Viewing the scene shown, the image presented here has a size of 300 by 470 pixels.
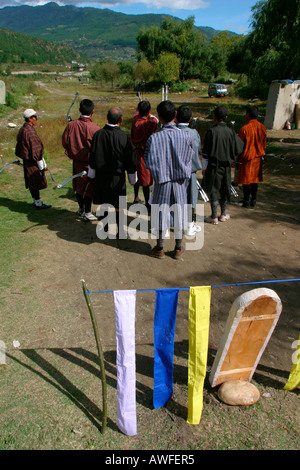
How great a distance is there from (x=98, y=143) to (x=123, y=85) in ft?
183

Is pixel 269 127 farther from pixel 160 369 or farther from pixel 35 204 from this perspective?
pixel 160 369

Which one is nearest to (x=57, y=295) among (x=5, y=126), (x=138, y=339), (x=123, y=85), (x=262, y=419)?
(x=138, y=339)

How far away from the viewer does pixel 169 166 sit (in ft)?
13.0

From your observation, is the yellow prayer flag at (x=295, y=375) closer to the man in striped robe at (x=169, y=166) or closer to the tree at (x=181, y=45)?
the man in striped robe at (x=169, y=166)

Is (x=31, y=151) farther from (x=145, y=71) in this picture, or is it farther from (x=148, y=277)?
(x=145, y=71)

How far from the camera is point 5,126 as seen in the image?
14461mm

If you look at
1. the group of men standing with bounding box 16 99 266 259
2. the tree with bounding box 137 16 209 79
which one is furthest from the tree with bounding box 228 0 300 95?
the tree with bounding box 137 16 209 79

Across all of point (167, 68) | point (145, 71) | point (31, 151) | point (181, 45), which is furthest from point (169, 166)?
point (181, 45)

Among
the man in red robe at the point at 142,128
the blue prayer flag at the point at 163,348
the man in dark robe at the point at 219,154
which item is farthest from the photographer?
the man in red robe at the point at 142,128

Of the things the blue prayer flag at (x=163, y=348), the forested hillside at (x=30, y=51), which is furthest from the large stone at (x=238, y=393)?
the forested hillside at (x=30, y=51)

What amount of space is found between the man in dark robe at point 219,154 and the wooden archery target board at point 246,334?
3012mm

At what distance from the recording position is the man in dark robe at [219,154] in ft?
16.0

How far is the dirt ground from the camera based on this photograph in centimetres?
310

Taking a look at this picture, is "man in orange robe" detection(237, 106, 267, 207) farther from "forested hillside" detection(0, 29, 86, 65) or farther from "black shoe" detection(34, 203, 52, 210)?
"forested hillside" detection(0, 29, 86, 65)
